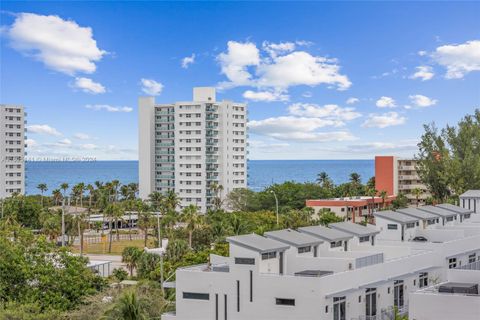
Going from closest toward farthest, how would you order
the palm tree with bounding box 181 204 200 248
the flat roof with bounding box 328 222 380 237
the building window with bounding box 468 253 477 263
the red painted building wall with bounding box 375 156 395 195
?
the flat roof with bounding box 328 222 380 237 < the building window with bounding box 468 253 477 263 < the palm tree with bounding box 181 204 200 248 < the red painted building wall with bounding box 375 156 395 195

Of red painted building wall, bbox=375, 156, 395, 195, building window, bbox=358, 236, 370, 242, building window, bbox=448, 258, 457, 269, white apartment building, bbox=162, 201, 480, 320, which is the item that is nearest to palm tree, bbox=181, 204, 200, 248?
building window, bbox=358, 236, 370, 242

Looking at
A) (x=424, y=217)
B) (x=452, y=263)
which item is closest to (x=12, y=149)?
(x=424, y=217)

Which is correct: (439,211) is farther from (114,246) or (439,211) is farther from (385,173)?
(385,173)

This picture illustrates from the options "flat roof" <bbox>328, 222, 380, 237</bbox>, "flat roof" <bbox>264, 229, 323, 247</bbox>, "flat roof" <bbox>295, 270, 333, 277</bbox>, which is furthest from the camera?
"flat roof" <bbox>328, 222, 380, 237</bbox>

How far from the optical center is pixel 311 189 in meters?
102

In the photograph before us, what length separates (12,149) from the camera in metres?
137

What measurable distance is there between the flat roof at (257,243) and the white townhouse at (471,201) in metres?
25.2

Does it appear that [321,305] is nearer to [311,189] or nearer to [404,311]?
[404,311]

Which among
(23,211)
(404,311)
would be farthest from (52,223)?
(404,311)

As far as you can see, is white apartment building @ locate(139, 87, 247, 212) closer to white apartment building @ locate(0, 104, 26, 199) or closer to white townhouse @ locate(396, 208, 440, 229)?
white apartment building @ locate(0, 104, 26, 199)

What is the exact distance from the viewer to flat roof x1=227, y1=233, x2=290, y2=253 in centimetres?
2687

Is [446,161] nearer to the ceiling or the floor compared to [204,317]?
nearer to the ceiling

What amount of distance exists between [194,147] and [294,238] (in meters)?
93.4

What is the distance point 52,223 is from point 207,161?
54609 millimetres
